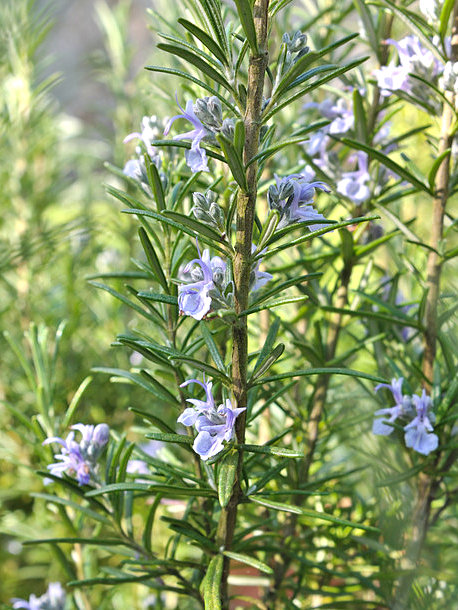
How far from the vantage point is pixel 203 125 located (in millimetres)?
356

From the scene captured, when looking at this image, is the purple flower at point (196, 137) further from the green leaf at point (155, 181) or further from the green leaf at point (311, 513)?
the green leaf at point (311, 513)

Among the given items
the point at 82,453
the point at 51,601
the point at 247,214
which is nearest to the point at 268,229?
the point at 247,214

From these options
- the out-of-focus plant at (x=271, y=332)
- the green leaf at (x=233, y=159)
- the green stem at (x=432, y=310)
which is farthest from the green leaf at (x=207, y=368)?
the green stem at (x=432, y=310)

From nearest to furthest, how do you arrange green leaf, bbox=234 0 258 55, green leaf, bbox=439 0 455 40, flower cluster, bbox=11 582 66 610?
green leaf, bbox=234 0 258 55 < green leaf, bbox=439 0 455 40 < flower cluster, bbox=11 582 66 610

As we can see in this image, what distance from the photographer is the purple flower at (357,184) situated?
52cm

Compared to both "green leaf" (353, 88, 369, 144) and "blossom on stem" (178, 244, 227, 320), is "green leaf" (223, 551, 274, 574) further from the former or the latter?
"green leaf" (353, 88, 369, 144)

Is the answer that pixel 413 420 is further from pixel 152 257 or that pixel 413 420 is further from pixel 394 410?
pixel 152 257

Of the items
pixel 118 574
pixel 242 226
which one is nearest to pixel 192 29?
pixel 242 226

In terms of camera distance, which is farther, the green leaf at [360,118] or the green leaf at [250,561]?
the green leaf at [360,118]

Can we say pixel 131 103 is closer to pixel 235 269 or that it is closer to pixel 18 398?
pixel 18 398

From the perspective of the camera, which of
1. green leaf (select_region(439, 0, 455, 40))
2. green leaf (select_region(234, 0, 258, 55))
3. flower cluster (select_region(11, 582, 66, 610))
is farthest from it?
flower cluster (select_region(11, 582, 66, 610))

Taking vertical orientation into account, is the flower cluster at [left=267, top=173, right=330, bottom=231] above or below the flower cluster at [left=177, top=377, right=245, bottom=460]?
above

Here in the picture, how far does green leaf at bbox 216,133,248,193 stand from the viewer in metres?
0.30

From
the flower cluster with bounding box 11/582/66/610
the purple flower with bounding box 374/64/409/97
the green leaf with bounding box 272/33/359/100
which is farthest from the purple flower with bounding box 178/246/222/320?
the flower cluster with bounding box 11/582/66/610
